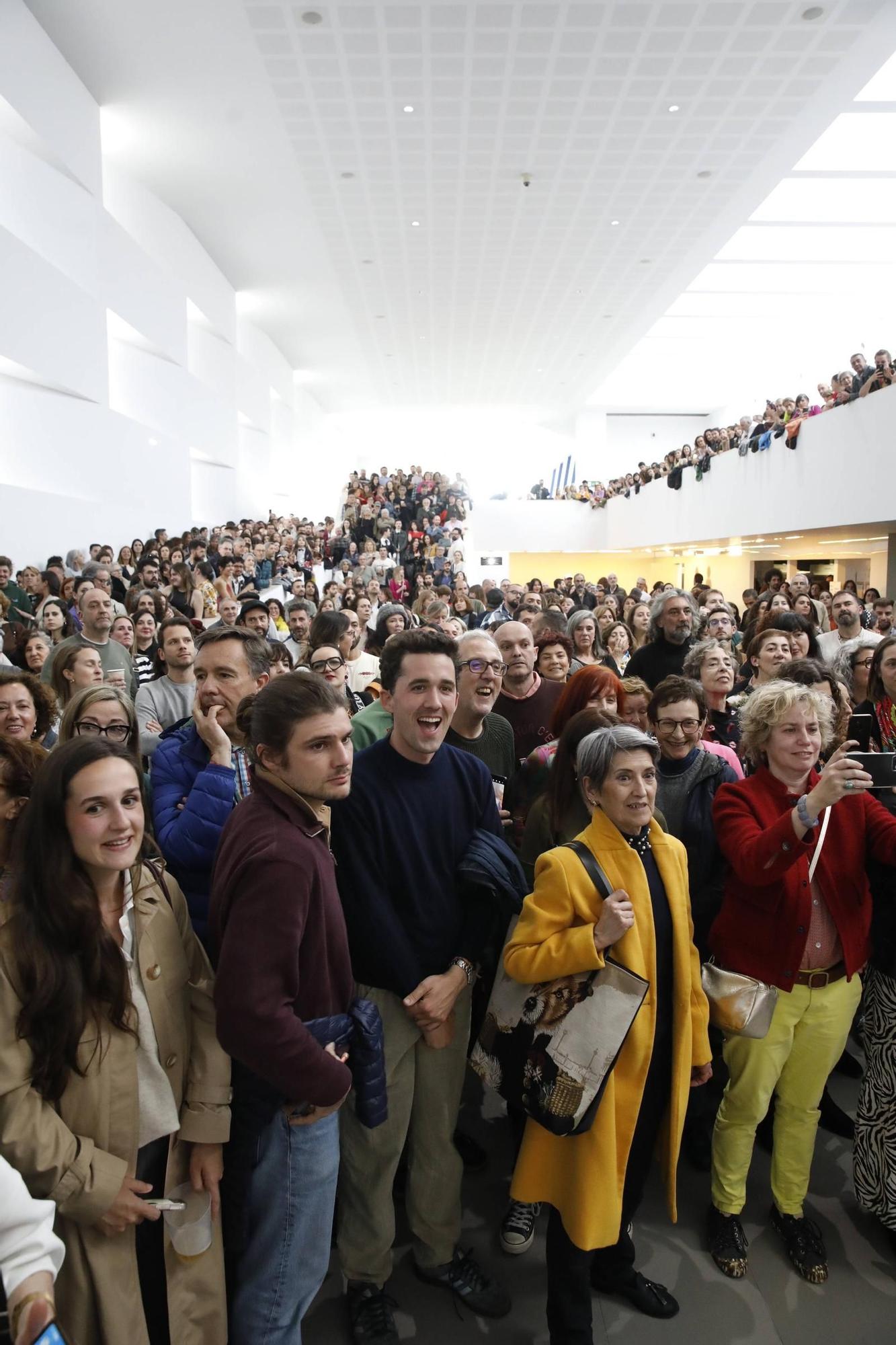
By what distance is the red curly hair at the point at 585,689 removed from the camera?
3012 mm

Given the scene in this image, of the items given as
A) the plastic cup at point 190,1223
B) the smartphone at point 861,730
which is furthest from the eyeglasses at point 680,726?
the plastic cup at point 190,1223

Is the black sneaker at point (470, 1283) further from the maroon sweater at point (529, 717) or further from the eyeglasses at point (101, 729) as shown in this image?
the maroon sweater at point (529, 717)

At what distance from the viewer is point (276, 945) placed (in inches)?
67.0

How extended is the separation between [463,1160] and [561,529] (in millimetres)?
27982

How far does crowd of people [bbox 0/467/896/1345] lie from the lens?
1676 millimetres

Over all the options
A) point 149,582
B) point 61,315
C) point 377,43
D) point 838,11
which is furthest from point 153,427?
point 838,11

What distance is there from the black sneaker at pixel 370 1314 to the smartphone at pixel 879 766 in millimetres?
1948

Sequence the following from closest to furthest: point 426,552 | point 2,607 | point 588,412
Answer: point 2,607, point 426,552, point 588,412

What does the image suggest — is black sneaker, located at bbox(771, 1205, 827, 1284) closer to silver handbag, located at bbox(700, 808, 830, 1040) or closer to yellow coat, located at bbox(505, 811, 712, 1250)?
yellow coat, located at bbox(505, 811, 712, 1250)

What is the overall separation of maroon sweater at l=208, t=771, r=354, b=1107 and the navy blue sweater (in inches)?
12.1

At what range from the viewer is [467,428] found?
3725cm

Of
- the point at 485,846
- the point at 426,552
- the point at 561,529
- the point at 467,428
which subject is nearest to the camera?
the point at 485,846

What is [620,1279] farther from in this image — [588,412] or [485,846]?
[588,412]

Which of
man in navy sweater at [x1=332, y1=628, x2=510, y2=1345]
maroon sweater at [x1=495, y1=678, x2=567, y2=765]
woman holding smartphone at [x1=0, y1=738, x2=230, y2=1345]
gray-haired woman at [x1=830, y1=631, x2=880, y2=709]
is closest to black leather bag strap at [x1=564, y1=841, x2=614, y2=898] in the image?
man in navy sweater at [x1=332, y1=628, x2=510, y2=1345]
